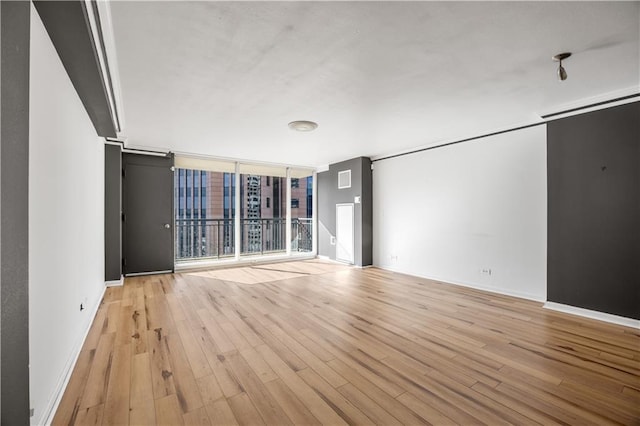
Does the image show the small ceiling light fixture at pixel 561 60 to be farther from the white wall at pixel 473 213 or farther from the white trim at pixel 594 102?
the white wall at pixel 473 213

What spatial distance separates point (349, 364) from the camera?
2.28 metres

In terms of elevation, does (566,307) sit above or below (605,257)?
below

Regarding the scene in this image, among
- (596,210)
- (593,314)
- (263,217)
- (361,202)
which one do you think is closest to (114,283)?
(263,217)

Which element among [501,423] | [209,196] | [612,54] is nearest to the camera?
[501,423]

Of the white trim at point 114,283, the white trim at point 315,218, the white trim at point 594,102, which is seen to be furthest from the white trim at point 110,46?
the white trim at point 315,218

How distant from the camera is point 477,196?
15.1ft

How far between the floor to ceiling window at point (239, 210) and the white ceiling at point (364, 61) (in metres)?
2.90

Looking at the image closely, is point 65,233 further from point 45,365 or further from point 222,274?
point 222,274

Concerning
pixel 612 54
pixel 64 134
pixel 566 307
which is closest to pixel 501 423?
pixel 566 307

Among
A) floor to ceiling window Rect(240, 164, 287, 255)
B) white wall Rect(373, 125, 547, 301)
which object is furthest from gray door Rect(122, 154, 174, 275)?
white wall Rect(373, 125, 547, 301)

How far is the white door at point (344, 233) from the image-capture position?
6785 millimetres

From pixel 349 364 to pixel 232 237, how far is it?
5.63 metres

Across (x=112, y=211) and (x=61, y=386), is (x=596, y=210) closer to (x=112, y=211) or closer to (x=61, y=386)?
(x=61, y=386)

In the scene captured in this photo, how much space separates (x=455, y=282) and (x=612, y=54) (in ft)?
12.0
